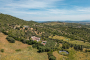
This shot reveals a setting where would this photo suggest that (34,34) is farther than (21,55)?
Yes

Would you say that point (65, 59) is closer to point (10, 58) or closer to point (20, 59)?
point (20, 59)

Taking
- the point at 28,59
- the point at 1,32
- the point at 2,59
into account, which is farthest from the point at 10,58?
the point at 1,32

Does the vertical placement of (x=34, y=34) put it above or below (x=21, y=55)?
above

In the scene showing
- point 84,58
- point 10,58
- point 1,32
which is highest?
point 1,32

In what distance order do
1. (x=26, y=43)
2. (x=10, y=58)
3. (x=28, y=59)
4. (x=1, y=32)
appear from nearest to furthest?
1. (x=10, y=58)
2. (x=28, y=59)
3. (x=26, y=43)
4. (x=1, y=32)

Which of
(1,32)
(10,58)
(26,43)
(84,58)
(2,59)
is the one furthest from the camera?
(1,32)

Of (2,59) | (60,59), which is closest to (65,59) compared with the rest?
(60,59)

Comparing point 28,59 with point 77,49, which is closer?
point 28,59

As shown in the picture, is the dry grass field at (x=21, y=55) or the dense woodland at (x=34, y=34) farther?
the dense woodland at (x=34, y=34)

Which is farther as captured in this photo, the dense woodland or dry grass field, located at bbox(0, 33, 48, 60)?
the dense woodland

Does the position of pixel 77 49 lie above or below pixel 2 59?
below
